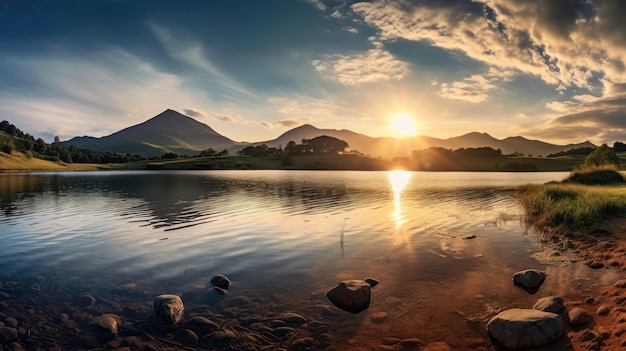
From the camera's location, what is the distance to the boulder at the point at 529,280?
15.9 m

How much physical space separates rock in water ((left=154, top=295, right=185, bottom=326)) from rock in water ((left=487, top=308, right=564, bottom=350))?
11.3m

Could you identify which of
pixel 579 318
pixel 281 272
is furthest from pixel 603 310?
pixel 281 272

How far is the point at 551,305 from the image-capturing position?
41.7ft

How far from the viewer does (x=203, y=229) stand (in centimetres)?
3109

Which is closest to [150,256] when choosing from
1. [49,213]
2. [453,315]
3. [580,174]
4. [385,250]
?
[385,250]

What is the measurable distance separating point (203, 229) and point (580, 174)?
63.4m

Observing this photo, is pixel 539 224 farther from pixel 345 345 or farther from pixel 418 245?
pixel 345 345

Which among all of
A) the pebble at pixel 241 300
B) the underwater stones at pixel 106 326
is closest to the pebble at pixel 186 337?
the underwater stones at pixel 106 326

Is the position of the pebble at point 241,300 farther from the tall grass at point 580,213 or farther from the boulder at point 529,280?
the tall grass at point 580,213

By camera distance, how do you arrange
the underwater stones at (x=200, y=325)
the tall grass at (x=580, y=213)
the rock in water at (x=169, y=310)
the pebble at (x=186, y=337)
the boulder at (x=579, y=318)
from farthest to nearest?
the tall grass at (x=580, y=213)
the rock in water at (x=169, y=310)
the underwater stones at (x=200, y=325)
the pebble at (x=186, y=337)
the boulder at (x=579, y=318)

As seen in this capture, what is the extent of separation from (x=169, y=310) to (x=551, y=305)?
14414 millimetres

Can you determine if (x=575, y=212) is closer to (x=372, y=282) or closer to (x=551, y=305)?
(x=551, y=305)

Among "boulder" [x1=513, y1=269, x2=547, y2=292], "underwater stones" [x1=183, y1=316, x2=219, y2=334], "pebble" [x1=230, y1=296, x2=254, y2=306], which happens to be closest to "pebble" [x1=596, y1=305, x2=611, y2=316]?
"boulder" [x1=513, y1=269, x2=547, y2=292]

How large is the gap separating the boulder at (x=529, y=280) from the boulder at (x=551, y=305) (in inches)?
104
